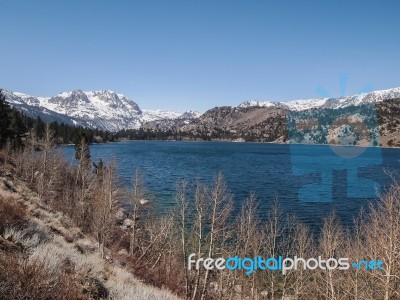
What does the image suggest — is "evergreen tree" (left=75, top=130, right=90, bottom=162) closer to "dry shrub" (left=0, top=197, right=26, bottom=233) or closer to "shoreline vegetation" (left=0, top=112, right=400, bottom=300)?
"shoreline vegetation" (left=0, top=112, right=400, bottom=300)

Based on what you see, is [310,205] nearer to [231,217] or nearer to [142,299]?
[231,217]

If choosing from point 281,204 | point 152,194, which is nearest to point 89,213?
point 152,194

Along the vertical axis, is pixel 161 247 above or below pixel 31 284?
below

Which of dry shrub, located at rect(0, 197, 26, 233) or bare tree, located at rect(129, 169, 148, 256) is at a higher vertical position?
dry shrub, located at rect(0, 197, 26, 233)

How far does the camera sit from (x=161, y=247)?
42.3 metres

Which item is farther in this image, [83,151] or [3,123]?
[83,151]

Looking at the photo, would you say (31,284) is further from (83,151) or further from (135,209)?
(83,151)

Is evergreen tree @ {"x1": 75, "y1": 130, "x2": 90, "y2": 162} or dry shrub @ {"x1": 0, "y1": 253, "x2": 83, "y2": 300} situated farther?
evergreen tree @ {"x1": 75, "y1": 130, "x2": 90, "y2": 162}

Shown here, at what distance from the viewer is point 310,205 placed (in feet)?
202

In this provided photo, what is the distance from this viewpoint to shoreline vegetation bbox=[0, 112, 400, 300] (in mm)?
9750

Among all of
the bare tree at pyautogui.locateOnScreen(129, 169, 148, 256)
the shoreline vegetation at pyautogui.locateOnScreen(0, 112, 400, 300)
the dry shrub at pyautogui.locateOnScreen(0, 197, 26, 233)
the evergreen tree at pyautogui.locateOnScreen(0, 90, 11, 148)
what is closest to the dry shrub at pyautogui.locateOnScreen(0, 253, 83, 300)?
the shoreline vegetation at pyautogui.locateOnScreen(0, 112, 400, 300)

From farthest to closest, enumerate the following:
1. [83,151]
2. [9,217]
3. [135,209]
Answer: [83,151] < [135,209] < [9,217]

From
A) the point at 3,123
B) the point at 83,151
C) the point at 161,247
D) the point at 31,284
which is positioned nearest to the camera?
the point at 31,284

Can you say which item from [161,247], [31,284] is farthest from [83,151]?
[31,284]
